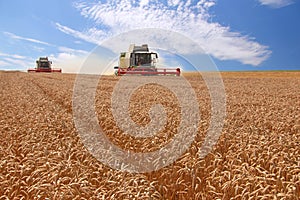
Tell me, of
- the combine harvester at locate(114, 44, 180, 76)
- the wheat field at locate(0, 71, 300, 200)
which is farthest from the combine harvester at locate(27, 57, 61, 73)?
the wheat field at locate(0, 71, 300, 200)

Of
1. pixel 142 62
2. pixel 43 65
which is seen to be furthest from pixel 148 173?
pixel 43 65

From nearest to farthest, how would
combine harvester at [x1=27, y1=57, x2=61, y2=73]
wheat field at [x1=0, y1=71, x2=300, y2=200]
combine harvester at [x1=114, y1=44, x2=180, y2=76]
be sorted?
wheat field at [x1=0, y1=71, x2=300, y2=200] < combine harvester at [x1=114, y1=44, x2=180, y2=76] < combine harvester at [x1=27, y1=57, x2=61, y2=73]

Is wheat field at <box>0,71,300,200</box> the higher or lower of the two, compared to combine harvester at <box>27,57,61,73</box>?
lower

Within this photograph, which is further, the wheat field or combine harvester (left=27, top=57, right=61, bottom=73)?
combine harvester (left=27, top=57, right=61, bottom=73)

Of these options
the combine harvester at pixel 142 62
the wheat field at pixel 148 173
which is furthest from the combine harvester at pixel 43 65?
the wheat field at pixel 148 173

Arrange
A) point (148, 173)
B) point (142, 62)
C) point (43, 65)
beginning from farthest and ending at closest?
point (43, 65)
point (142, 62)
point (148, 173)

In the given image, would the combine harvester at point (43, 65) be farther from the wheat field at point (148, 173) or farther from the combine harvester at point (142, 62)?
the wheat field at point (148, 173)

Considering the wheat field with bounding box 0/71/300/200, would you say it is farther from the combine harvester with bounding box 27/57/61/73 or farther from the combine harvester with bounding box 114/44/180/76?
the combine harvester with bounding box 27/57/61/73

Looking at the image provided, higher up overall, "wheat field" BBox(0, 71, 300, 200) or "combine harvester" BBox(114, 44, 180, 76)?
"combine harvester" BBox(114, 44, 180, 76)

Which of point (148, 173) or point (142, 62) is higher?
point (142, 62)

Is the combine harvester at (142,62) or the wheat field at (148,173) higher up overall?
the combine harvester at (142,62)

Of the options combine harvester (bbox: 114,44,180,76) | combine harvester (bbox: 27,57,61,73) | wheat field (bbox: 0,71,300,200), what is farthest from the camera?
combine harvester (bbox: 27,57,61,73)

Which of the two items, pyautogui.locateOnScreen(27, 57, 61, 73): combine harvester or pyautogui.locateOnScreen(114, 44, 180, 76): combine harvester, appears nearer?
pyautogui.locateOnScreen(114, 44, 180, 76): combine harvester

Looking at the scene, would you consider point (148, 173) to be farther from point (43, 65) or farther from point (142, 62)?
point (43, 65)
